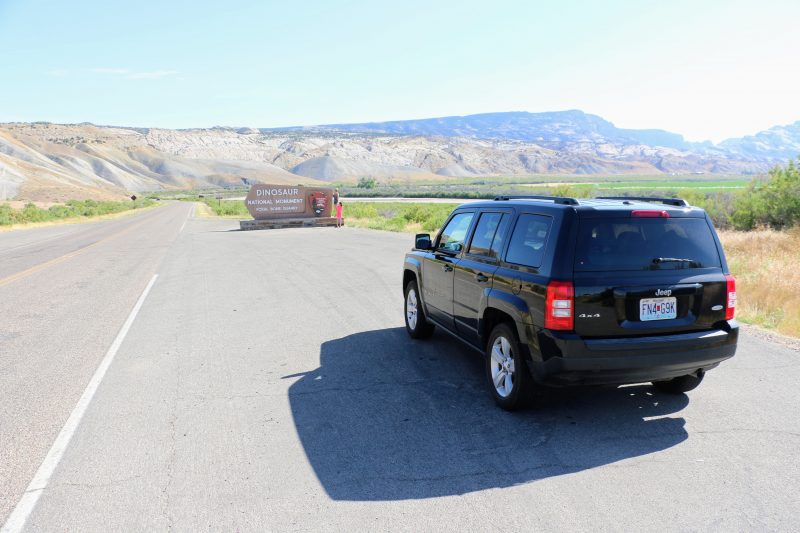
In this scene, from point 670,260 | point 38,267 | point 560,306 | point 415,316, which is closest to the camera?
point 560,306

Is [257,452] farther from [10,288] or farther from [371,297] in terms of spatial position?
[10,288]

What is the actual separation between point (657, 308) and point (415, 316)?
3.48m

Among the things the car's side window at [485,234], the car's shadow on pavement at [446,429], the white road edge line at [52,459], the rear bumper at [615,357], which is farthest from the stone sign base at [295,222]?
the rear bumper at [615,357]

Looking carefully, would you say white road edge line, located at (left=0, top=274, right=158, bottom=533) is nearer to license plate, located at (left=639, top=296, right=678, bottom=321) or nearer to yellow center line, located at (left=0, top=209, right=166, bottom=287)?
license plate, located at (left=639, top=296, right=678, bottom=321)

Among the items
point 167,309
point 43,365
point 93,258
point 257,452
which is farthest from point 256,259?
point 257,452

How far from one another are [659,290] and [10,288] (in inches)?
505

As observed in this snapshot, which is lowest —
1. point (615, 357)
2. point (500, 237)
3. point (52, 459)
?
point (52, 459)

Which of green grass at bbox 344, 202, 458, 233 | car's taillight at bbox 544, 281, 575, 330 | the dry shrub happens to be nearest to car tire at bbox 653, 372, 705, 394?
car's taillight at bbox 544, 281, 575, 330

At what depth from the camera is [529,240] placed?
17.0 ft

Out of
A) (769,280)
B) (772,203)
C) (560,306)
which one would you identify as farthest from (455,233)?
(772,203)

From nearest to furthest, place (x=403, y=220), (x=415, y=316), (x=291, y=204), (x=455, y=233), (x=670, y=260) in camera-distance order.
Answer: (x=670, y=260) → (x=455, y=233) → (x=415, y=316) → (x=403, y=220) → (x=291, y=204)

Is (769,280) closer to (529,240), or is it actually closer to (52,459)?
(529,240)

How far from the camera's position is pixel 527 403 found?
511cm

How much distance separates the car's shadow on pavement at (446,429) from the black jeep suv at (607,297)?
1.31ft
